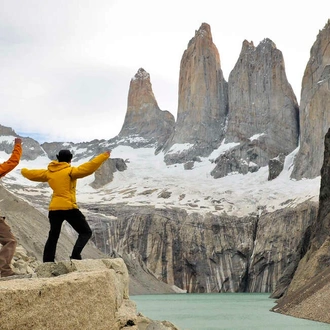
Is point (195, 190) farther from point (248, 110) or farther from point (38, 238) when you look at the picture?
point (38, 238)

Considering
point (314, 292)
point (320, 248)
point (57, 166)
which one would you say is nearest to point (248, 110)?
point (320, 248)

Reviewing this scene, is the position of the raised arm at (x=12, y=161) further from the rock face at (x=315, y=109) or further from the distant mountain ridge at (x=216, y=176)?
the rock face at (x=315, y=109)

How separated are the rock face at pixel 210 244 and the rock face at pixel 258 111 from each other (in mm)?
28599

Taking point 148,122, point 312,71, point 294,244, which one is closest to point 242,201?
point 294,244

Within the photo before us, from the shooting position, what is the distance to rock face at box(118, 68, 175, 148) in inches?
6698

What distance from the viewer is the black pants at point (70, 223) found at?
8679 mm

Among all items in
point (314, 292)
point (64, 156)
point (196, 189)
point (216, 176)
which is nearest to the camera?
point (64, 156)

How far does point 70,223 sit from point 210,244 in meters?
84.1

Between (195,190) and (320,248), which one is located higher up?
(320,248)

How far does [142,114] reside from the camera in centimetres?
17288

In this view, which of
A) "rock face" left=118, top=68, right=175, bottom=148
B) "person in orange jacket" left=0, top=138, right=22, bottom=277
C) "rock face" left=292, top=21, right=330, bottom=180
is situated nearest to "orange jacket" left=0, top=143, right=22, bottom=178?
"person in orange jacket" left=0, top=138, right=22, bottom=277

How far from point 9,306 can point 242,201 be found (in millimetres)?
98715

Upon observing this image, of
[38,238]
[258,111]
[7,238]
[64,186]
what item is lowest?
[38,238]

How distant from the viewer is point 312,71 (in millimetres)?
115125
